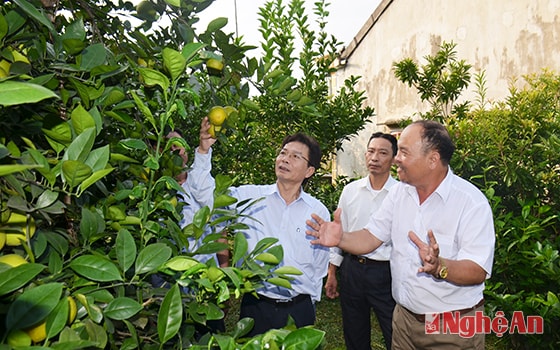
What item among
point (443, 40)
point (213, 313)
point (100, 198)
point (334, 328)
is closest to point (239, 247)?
point (213, 313)

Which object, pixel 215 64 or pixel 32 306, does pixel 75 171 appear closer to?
pixel 32 306

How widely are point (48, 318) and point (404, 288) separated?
2590 millimetres

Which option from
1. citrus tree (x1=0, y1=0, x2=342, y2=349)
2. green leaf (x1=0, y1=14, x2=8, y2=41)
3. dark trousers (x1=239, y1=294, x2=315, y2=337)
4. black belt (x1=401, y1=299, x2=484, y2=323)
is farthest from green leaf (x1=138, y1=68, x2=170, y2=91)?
black belt (x1=401, y1=299, x2=484, y2=323)

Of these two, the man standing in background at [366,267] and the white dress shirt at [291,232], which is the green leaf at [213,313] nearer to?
the white dress shirt at [291,232]

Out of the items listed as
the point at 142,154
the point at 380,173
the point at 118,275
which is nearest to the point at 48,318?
the point at 118,275

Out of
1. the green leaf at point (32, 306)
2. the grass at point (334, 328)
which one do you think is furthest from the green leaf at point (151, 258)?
the grass at point (334, 328)

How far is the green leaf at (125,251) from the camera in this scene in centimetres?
91

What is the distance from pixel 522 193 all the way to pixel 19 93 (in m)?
4.38

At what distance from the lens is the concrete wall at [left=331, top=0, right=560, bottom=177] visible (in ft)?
23.7

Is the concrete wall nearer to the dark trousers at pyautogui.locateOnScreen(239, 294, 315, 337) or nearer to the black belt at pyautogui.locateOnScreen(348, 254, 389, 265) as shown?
the black belt at pyautogui.locateOnScreen(348, 254, 389, 265)

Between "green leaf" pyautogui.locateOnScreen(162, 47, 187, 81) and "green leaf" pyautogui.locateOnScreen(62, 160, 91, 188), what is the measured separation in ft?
0.99

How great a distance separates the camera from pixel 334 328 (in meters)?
5.57

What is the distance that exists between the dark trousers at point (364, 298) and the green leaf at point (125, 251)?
3355 millimetres

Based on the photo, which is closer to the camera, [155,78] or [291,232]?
[155,78]
